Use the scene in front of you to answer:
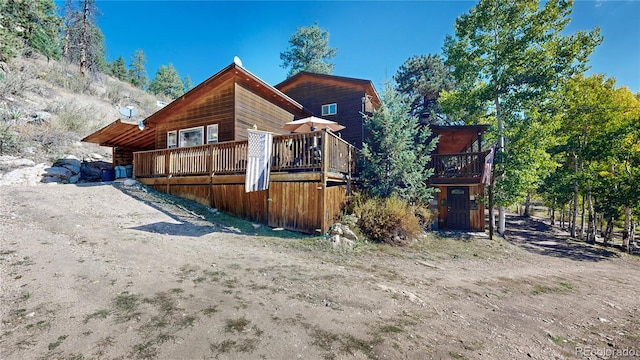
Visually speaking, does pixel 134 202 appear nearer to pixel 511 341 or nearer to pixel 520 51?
pixel 511 341

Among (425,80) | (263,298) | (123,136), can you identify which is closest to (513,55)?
(425,80)

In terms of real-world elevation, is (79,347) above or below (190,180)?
below

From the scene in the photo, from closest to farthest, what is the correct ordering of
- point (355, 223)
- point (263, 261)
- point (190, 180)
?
point (263, 261) → point (355, 223) → point (190, 180)

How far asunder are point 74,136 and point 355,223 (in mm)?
19975

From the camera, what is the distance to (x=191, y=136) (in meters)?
13.1

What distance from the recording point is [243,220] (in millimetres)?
8836

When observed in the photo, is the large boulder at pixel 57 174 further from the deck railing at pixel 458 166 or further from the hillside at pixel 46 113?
the deck railing at pixel 458 166

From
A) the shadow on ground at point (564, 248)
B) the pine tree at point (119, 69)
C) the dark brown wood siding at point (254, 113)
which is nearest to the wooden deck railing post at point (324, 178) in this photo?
the dark brown wood siding at point (254, 113)

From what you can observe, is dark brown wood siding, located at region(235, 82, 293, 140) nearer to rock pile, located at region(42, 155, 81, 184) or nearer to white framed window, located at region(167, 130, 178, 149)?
white framed window, located at region(167, 130, 178, 149)

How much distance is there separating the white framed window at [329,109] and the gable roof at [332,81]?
136cm

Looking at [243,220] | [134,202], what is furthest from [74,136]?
[243,220]

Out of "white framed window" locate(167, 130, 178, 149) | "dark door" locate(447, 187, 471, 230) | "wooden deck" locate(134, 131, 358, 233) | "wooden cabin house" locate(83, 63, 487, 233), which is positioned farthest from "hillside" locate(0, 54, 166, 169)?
"dark door" locate(447, 187, 471, 230)

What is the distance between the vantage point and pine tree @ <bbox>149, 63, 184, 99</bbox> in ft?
148

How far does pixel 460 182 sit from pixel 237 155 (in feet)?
35.0
